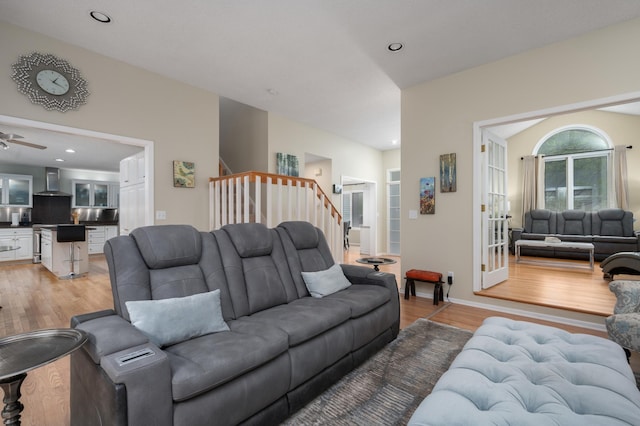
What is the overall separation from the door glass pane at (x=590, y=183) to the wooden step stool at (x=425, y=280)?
5.74 meters

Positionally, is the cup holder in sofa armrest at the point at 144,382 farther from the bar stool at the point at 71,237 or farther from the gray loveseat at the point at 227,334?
the bar stool at the point at 71,237

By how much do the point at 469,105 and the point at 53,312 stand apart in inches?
225

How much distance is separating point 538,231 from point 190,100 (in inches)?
309

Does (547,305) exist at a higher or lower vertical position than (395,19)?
lower

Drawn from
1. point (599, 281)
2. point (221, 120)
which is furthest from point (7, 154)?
point (599, 281)

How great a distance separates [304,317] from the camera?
193 centimetres

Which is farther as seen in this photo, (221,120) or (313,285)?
(221,120)

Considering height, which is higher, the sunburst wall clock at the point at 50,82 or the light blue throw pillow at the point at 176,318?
the sunburst wall clock at the point at 50,82

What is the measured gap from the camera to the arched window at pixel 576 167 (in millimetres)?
6844

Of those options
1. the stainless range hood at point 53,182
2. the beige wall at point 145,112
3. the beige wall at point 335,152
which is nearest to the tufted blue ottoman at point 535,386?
the beige wall at point 145,112

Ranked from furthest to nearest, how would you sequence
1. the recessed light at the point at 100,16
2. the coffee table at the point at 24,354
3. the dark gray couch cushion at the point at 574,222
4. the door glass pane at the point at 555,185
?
the door glass pane at the point at 555,185, the dark gray couch cushion at the point at 574,222, the recessed light at the point at 100,16, the coffee table at the point at 24,354

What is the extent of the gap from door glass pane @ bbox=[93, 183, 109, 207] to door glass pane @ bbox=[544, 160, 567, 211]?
12484 mm

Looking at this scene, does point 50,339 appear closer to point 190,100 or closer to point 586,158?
point 190,100

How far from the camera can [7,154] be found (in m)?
6.65
